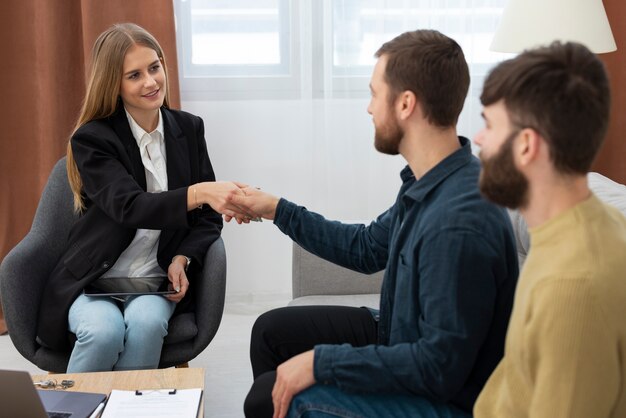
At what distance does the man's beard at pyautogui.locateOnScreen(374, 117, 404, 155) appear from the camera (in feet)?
6.35

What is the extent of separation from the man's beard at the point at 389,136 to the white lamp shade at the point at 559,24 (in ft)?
4.28

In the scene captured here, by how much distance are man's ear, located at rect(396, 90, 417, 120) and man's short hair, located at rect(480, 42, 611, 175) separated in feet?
1.55

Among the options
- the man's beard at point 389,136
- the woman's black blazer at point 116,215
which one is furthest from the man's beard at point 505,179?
the woman's black blazer at point 116,215

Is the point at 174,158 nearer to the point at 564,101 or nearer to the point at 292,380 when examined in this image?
the point at 292,380

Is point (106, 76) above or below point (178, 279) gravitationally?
above

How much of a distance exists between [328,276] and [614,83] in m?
1.65

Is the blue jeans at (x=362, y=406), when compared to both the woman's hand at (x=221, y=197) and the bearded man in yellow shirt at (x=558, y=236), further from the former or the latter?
the woman's hand at (x=221, y=197)

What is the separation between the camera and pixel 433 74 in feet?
6.15

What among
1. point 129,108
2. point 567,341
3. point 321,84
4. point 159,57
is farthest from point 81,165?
point 567,341

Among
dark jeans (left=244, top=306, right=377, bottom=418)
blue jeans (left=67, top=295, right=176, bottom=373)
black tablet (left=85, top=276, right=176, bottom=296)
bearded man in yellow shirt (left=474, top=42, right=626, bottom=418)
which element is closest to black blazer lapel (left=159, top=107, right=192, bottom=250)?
black tablet (left=85, top=276, right=176, bottom=296)

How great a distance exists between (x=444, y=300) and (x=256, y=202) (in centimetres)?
87

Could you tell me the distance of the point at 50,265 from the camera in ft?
9.09

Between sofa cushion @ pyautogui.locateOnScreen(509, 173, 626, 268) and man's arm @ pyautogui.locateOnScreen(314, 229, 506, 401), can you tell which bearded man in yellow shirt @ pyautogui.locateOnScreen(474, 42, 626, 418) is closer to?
man's arm @ pyautogui.locateOnScreen(314, 229, 506, 401)

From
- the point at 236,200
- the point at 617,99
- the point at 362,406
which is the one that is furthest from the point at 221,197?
the point at 617,99
